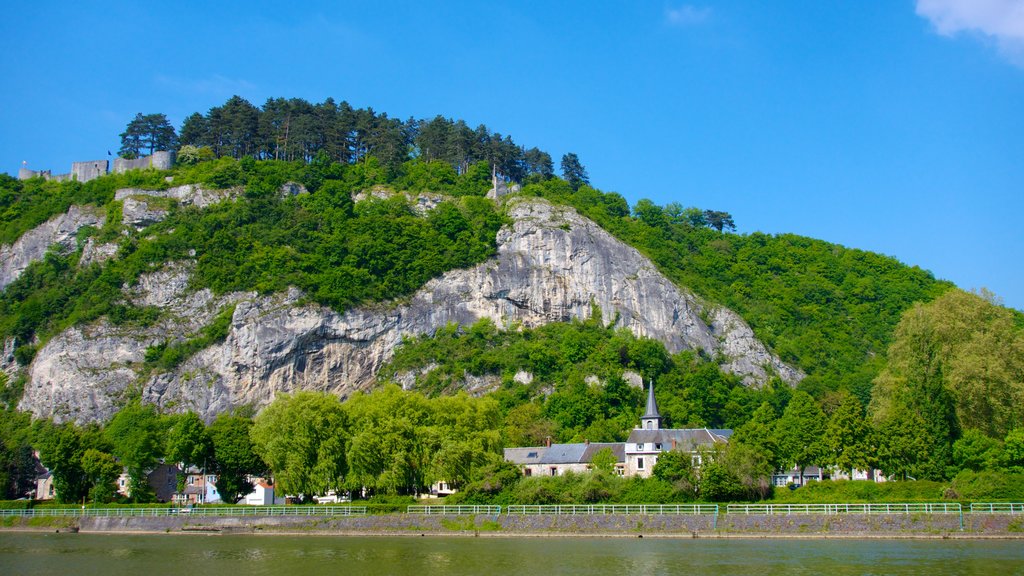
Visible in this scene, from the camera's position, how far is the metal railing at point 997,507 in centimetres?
5012

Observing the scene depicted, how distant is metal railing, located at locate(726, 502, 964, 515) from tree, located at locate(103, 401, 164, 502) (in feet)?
153

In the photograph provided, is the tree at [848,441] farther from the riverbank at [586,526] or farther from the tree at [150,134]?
the tree at [150,134]

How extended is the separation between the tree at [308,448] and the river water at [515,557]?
9580 mm

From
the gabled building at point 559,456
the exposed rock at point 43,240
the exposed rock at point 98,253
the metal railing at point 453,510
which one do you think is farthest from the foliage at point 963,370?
the exposed rock at point 43,240

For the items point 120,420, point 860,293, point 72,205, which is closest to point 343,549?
point 120,420

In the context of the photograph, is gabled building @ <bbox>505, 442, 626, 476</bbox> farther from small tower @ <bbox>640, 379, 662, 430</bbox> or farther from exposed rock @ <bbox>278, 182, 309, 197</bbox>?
exposed rock @ <bbox>278, 182, 309, 197</bbox>

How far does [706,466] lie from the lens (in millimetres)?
59531

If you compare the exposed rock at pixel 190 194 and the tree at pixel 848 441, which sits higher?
the exposed rock at pixel 190 194

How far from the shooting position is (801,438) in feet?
225

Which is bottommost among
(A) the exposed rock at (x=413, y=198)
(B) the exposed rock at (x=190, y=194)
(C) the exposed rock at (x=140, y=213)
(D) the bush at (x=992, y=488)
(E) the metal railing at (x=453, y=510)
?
(E) the metal railing at (x=453, y=510)

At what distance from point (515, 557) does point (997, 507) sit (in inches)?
1007

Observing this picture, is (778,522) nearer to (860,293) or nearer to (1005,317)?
(1005,317)

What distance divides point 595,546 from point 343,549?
13.5m

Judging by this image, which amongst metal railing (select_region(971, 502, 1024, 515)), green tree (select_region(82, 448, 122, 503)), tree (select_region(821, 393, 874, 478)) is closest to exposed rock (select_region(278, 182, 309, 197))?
green tree (select_region(82, 448, 122, 503))
